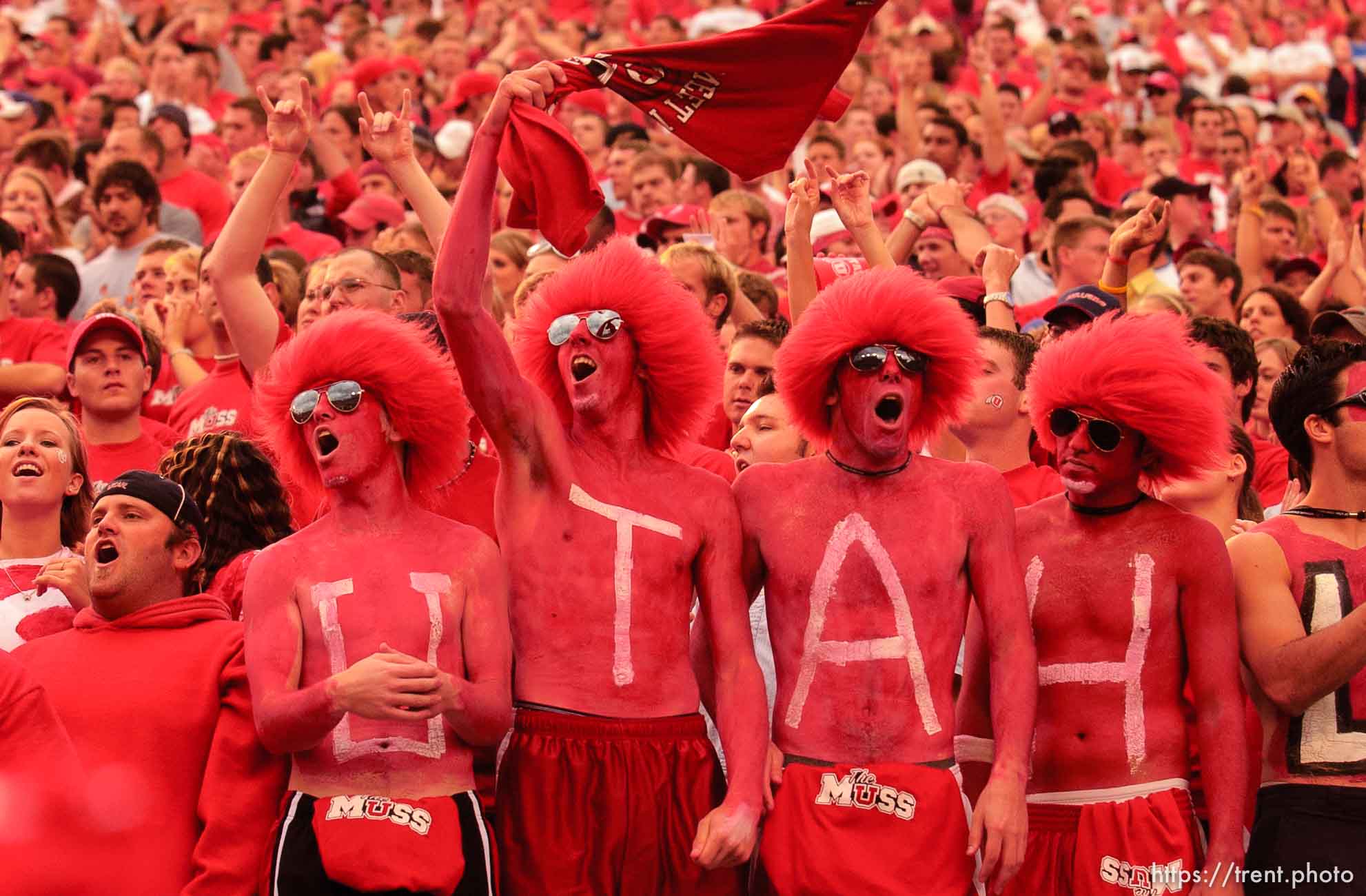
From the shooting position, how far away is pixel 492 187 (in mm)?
4426

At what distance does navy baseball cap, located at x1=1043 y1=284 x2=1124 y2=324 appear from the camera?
6.32 metres

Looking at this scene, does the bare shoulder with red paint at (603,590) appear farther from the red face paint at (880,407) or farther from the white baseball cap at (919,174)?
the white baseball cap at (919,174)

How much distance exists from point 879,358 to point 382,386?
48.2 inches

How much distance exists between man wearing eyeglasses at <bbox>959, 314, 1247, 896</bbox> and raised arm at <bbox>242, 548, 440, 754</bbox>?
1.39m

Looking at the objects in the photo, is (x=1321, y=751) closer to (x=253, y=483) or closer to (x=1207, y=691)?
(x=1207, y=691)

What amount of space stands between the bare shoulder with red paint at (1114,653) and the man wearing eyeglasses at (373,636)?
1.35 meters

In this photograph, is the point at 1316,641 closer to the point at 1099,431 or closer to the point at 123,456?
the point at 1099,431

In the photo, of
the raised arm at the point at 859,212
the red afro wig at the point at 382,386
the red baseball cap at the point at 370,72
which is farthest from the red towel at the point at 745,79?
the red baseball cap at the point at 370,72

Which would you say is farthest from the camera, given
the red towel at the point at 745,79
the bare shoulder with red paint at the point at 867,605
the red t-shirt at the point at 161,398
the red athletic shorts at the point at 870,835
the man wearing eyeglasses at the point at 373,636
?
the red t-shirt at the point at 161,398

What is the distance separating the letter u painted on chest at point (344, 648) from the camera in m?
4.35

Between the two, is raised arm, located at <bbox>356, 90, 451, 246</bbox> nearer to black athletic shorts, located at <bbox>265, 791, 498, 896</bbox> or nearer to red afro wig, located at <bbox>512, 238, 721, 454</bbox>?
red afro wig, located at <bbox>512, 238, 721, 454</bbox>

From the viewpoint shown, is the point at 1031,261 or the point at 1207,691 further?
the point at 1031,261

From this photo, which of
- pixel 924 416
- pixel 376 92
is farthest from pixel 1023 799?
pixel 376 92

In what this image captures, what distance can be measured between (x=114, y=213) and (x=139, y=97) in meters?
4.75
